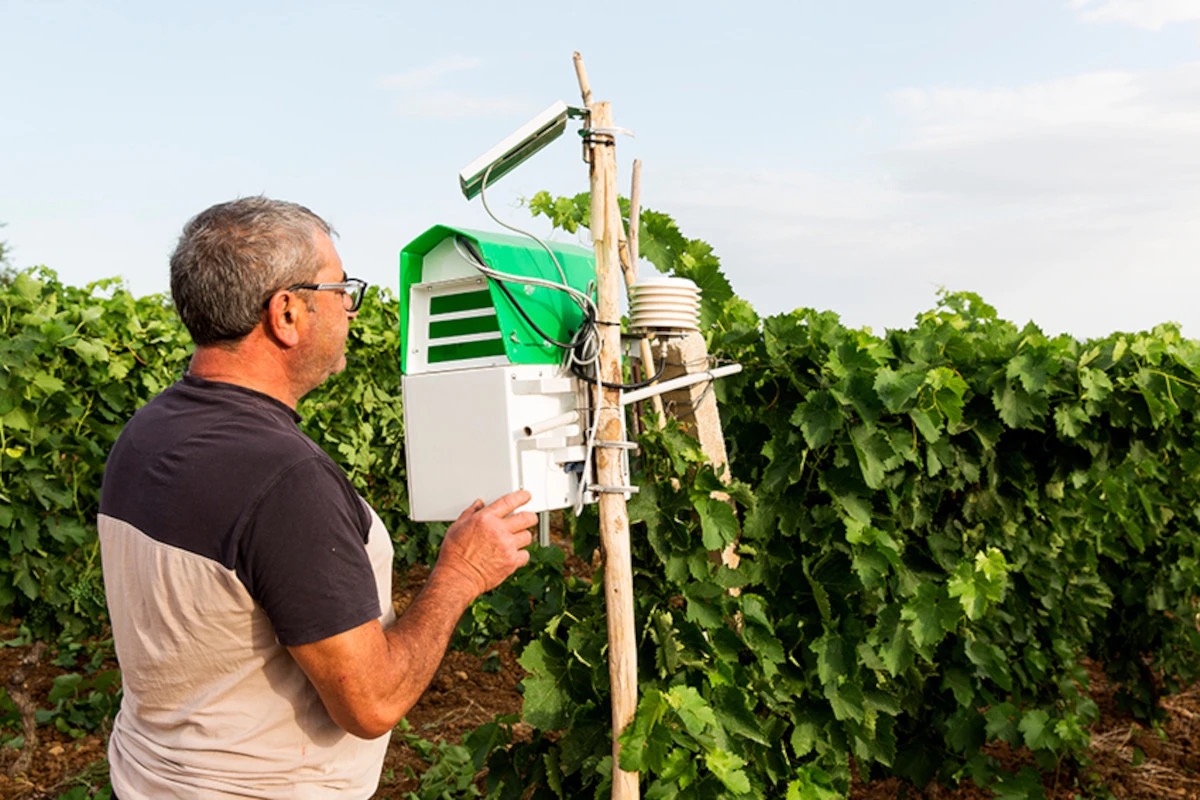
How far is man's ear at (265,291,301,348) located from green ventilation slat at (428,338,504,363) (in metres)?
0.59

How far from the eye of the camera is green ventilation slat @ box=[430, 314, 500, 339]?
8.41ft

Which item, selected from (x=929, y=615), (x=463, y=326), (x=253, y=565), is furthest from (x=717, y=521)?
(x=253, y=565)

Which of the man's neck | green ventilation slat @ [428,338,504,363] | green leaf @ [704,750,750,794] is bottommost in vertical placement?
green leaf @ [704,750,750,794]

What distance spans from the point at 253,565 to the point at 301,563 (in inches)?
3.5

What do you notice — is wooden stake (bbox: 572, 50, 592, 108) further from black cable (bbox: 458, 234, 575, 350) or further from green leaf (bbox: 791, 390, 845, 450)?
green leaf (bbox: 791, 390, 845, 450)

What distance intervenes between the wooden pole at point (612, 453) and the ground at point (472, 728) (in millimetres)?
2484

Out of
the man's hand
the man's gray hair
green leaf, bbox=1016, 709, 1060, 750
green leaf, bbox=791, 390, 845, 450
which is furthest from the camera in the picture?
green leaf, bbox=1016, 709, 1060, 750

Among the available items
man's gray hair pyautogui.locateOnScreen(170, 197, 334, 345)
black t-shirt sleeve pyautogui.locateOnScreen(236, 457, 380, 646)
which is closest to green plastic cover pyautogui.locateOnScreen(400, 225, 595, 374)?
man's gray hair pyautogui.locateOnScreen(170, 197, 334, 345)

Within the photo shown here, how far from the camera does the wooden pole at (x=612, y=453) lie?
273cm

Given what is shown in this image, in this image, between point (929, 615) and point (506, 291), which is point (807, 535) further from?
point (506, 291)

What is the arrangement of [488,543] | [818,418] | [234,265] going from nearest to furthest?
[234,265] → [488,543] → [818,418]

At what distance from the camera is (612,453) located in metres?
2.72

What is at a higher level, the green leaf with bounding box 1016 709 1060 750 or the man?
the man

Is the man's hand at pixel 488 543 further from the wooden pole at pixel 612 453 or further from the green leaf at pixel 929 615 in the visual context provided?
the green leaf at pixel 929 615
